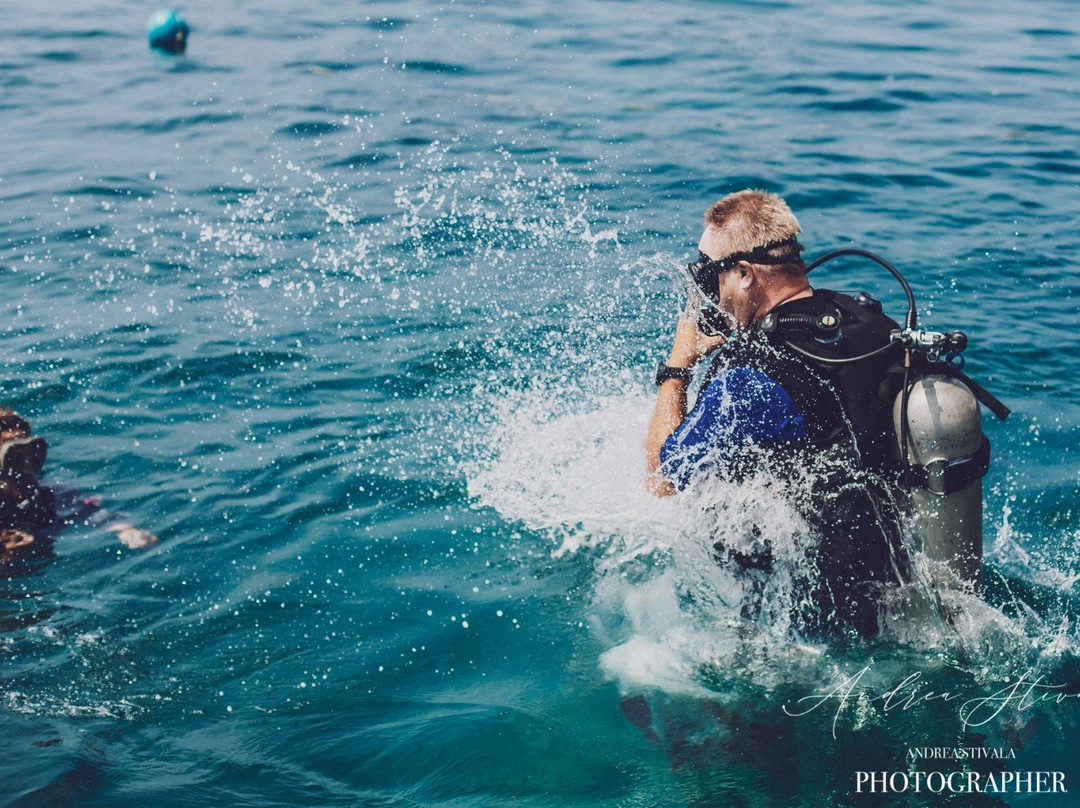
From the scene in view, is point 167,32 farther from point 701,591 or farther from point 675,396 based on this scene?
point 701,591

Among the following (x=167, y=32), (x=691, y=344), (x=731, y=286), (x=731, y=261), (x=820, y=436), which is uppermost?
(x=167, y=32)

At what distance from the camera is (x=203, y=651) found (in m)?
5.08

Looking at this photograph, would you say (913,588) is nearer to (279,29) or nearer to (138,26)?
(279,29)

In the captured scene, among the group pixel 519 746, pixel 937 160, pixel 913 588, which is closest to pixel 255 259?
pixel 519 746

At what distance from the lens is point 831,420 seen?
4285mm

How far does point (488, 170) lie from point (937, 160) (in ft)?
16.4

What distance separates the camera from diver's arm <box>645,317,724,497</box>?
4.79 m

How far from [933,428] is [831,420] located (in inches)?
15.3

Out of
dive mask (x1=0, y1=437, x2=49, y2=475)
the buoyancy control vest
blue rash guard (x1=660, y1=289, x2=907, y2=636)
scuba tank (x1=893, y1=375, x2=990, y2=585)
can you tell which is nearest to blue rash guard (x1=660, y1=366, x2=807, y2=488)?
blue rash guard (x1=660, y1=289, x2=907, y2=636)

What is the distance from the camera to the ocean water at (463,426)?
454 centimetres

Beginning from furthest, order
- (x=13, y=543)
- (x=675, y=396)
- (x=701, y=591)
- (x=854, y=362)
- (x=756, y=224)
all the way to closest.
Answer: (x=13, y=543) → (x=701, y=591) → (x=675, y=396) → (x=756, y=224) → (x=854, y=362)

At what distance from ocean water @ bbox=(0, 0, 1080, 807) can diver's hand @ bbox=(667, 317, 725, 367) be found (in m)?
0.62

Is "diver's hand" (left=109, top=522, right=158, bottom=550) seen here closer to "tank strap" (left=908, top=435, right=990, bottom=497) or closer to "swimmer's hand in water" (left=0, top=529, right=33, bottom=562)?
"swimmer's hand in water" (left=0, top=529, right=33, bottom=562)
